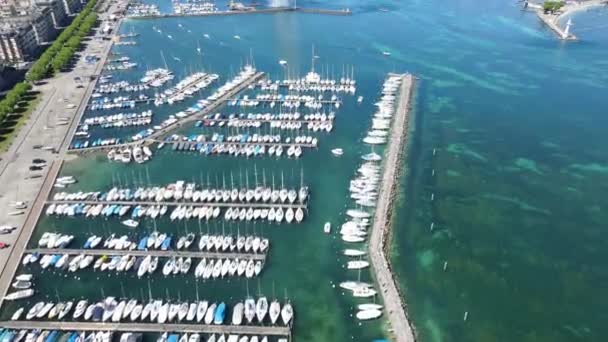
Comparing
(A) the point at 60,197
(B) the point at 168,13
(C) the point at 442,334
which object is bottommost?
(C) the point at 442,334

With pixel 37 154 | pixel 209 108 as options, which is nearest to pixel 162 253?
pixel 37 154

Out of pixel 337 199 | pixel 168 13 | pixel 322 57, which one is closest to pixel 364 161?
pixel 337 199

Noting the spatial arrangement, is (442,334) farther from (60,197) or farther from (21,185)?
(21,185)

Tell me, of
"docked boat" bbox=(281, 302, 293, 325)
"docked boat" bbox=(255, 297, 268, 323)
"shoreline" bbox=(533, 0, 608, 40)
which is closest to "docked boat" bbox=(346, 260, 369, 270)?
"docked boat" bbox=(281, 302, 293, 325)

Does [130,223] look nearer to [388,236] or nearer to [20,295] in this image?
[20,295]

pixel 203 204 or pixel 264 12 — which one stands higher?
pixel 264 12

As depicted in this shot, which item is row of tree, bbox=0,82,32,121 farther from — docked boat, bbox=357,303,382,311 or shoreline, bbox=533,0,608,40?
shoreline, bbox=533,0,608,40
